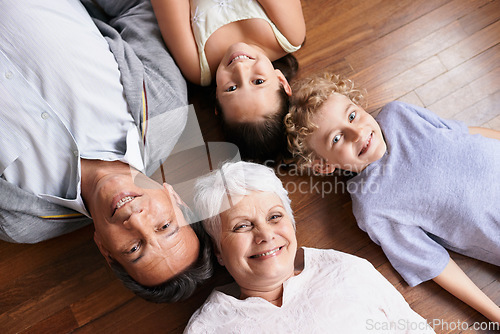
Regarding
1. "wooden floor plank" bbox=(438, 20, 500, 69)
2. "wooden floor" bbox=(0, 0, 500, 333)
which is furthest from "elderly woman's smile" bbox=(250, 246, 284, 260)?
"wooden floor plank" bbox=(438, 20, 500, 69)

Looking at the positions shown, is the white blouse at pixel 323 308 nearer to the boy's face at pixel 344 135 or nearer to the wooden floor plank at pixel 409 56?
the boy's face at pixel 344 135

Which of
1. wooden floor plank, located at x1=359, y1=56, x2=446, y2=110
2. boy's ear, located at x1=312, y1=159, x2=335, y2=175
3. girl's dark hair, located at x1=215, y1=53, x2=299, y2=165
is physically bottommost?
boy's ear, located at x1=312, y1=159, x2=335, y2=175

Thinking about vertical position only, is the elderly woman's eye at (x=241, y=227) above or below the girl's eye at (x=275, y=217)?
below

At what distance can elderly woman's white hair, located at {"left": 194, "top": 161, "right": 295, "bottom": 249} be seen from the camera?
1196 millimetres

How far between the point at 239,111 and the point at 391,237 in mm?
716

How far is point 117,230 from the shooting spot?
3.62 feet

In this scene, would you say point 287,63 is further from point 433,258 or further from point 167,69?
point 433,258

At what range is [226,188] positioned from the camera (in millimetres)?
1213

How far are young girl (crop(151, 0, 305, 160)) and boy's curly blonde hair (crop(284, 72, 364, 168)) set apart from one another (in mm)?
40

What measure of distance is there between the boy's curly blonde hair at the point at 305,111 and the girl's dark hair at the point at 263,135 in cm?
3

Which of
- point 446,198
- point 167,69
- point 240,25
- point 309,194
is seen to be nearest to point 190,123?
point 167,69

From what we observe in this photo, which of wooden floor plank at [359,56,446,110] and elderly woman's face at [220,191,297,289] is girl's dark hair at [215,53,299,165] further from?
wooden floor plank at [359,56,446,110]

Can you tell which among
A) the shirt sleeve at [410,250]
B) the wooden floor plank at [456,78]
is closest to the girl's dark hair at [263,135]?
the shirt sleeve at [410,250]

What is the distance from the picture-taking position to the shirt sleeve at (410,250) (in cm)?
135
